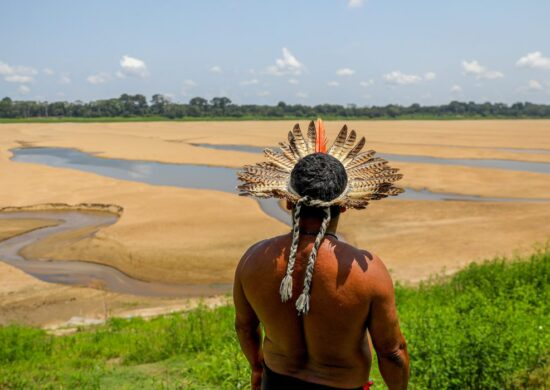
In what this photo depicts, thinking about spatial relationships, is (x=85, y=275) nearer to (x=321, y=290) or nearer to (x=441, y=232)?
(x=441, y=232)

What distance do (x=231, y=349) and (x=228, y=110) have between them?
105131 millimetres

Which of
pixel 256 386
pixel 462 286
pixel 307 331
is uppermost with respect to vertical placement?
pixel 307 331

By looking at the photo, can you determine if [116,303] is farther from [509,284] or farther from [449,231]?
[449,231]

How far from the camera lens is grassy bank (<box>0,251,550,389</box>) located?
439cm

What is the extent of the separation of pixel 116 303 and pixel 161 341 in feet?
14.9

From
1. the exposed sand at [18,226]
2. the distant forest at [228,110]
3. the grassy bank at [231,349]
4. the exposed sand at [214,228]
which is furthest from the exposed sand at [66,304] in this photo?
the distant forest at [228,110]

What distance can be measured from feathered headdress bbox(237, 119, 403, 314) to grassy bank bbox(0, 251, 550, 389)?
2.60 meters

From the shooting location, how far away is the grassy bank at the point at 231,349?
439cm

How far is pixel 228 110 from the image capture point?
108625 millimetres

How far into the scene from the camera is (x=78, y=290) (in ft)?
37.0

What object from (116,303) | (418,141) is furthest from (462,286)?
(418,141)

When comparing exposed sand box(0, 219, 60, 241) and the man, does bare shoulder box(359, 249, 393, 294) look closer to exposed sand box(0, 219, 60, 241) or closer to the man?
the man

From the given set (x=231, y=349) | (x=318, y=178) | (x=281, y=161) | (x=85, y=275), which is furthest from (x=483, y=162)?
(x=318, y=178)

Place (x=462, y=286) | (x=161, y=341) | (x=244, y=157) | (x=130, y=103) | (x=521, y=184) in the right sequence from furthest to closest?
(x=130, y=103) → (x=244, y=157) → (x=521, y=184) → (x=462, y=286) → (x=161, y=341)
